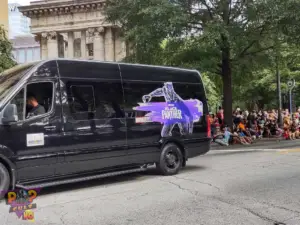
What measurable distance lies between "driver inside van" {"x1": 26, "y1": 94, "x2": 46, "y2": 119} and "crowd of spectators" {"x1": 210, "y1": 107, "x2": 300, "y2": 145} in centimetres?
1117

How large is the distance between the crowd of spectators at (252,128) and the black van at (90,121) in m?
7.96

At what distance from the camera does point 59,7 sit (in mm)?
43000

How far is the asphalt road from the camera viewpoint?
239 inches

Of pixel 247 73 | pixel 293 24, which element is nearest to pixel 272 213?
pixel 293 24

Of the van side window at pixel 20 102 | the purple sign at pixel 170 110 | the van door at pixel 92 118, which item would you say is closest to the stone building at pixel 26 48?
the purple sign at pixel 170 110

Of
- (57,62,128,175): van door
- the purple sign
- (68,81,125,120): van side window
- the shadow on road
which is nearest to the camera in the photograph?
(57,62,128,175): van door

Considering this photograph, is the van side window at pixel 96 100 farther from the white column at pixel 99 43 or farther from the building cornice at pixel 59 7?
the building cornice at pixel 59 7

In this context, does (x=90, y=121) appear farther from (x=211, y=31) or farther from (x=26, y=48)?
(x=26, y=48)

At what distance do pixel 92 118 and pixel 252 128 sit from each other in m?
13.6

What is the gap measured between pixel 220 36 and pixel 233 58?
10.4 feet

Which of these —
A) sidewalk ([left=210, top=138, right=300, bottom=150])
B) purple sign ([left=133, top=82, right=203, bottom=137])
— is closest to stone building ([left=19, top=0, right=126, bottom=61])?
sidewalk ([left=210, top=138, right=300, bottom=150])

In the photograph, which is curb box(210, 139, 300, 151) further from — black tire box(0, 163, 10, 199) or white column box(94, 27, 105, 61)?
white column box(94, 27, 105, 61)

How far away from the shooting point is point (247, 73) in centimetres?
2116

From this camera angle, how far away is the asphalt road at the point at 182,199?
606 cm
